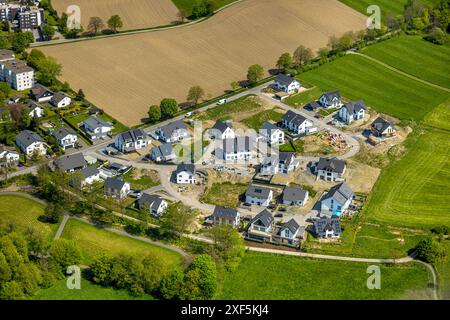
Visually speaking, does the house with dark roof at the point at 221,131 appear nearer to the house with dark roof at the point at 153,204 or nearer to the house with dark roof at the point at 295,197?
the house with dark roof at the point at 295,197

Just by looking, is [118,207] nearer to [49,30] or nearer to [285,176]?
[285,176]

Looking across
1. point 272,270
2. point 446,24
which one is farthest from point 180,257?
point 446,24

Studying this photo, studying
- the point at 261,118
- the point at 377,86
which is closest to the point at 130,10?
the point at 261,118

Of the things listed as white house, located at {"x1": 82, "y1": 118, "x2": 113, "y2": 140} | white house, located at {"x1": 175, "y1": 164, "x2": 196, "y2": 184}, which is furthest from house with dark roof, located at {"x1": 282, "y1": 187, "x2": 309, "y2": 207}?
white house, located at {"x1": 82, "y1": 118, "x2": 113, "y2": 140}

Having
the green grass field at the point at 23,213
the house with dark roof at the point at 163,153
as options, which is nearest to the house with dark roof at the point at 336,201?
the house with dark roof at the point at 163,153

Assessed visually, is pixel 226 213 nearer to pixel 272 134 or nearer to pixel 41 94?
pixel 272 134

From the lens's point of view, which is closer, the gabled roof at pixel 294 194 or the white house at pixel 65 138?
the gabled roof at pixel 294 194
